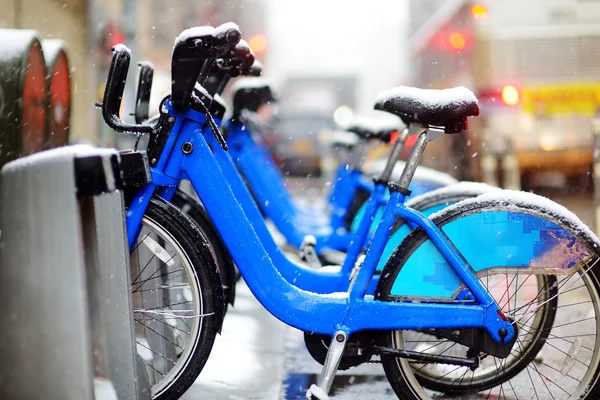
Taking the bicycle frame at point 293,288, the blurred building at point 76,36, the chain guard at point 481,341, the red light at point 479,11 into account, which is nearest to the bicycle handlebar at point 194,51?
the bicycle frame at point 293,288

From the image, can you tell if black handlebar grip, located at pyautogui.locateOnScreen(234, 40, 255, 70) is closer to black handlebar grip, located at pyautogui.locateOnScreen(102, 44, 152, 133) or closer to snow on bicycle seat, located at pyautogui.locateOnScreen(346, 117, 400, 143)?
black handlebar grip, located at pyautogui.locateOnScreen(102, 44, 152, 133)

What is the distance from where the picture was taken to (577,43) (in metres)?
10.7

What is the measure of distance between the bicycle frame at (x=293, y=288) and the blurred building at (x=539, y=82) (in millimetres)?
7492

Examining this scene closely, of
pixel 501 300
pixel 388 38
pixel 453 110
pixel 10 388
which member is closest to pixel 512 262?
pixel 501 300

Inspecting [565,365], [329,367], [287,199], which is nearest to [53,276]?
[329,367]

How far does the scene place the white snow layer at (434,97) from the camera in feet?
10.6

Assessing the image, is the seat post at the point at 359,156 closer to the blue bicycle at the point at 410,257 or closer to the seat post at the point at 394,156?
the seat post at the point at 394,156

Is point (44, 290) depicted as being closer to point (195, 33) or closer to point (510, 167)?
point (195, 33)

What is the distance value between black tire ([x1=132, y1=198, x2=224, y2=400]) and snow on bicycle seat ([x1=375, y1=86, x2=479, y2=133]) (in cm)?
100

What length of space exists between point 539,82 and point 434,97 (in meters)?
8.04

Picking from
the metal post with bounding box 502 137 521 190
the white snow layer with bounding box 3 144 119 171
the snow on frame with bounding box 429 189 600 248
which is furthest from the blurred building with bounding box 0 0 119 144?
the metal post with bounding box 502 137 521 190

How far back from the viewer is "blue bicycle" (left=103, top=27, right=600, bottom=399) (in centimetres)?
324

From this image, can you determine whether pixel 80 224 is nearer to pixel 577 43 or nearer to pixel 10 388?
pixel 10 388

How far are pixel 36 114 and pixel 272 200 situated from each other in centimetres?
206
